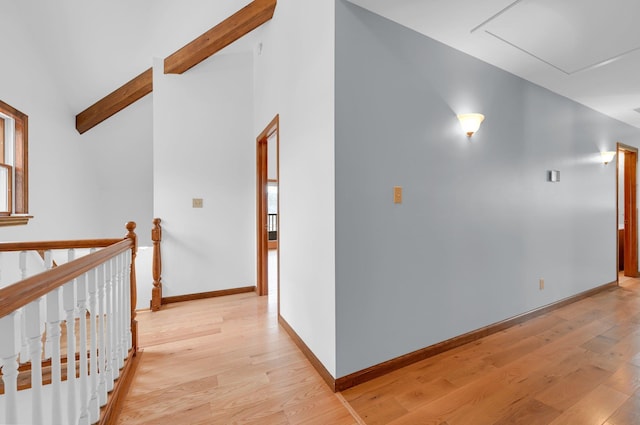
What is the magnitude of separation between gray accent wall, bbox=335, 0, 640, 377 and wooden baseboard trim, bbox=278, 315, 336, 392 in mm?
121

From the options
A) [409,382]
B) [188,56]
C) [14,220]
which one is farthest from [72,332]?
[188,56]

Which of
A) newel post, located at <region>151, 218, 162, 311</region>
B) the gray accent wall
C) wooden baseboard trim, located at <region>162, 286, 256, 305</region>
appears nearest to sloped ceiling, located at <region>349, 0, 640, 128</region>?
the gray accent wall

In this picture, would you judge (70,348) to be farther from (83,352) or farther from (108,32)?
(108,32)

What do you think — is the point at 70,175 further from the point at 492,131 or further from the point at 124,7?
the point at 492,131

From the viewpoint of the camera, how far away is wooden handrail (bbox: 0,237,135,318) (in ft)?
Result: 2.56

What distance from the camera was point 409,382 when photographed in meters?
1.81

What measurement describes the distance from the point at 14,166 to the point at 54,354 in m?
3.21

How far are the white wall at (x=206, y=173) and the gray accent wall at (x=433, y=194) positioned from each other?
238 cm

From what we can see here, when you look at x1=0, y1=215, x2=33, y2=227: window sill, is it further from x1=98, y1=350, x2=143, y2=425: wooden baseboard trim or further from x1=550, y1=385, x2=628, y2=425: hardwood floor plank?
x1=550, y1=385, x2=628, y2=425: hardwood floor plank

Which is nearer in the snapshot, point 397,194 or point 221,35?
point 397,194

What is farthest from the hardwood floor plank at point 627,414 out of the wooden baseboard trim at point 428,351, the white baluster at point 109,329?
the white baluster at point 109,329

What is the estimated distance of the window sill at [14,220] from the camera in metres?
2.62

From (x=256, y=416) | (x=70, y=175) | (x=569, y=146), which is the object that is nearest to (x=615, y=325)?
(x=569, y=146)

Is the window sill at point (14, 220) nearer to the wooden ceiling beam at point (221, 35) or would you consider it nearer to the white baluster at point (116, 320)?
the white baluster at point (116, 320)
